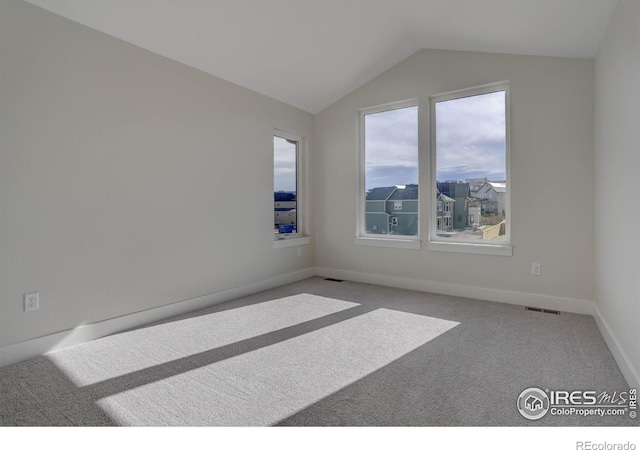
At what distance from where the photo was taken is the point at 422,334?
2863mm

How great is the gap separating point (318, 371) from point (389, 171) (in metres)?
3.11

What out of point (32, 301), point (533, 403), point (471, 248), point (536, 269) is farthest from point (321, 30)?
point (533, 403)

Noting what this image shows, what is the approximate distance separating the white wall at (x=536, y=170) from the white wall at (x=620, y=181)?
0.26 metres

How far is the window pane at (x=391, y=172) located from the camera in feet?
14.7

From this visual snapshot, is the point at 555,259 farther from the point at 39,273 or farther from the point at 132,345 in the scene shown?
the point at 39,273

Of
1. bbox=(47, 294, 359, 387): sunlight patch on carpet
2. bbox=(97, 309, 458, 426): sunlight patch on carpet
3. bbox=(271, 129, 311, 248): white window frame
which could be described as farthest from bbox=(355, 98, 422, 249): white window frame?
bbox=(97, 309, 458, 426): sunlight patch on carpet

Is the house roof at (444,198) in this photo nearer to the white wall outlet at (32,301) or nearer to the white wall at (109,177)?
the white wall at (109,177)

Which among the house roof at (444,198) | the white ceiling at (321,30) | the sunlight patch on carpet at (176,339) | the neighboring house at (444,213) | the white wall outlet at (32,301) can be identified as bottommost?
the sunlight patch on carpet at (176,339)

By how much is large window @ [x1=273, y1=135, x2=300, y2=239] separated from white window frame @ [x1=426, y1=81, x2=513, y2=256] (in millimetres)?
1873

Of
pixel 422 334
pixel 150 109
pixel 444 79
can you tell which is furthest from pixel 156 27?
pixel 422 334

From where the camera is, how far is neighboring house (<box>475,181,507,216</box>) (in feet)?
12.5

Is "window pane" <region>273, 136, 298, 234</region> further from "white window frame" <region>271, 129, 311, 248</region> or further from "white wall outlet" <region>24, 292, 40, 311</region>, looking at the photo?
"white wall outlet" <region>24, 292, 40, 311</region>
